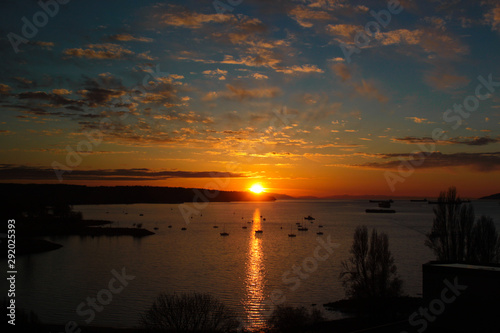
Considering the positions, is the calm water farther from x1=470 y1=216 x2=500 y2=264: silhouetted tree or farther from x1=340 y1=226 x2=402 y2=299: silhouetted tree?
x1=470 y1=216 x2=500 y2=264: silhouetted tree

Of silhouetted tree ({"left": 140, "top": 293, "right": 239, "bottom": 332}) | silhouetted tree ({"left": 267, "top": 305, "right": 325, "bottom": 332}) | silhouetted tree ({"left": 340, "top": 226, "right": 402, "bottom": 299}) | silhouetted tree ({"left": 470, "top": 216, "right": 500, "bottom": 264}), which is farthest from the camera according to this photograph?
silhouetted tree ({"left": 470, "top": 216, "right": 500, "bottom": 264})

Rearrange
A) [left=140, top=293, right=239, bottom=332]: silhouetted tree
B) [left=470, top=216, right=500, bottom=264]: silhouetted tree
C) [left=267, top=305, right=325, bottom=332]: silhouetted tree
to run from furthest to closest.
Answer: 1. [left=470, top=216, right=500, bottom=264]: silhouetted tree
2. [left=267, top=305, right=325, bottom=332]: silhouetted tree
3. [left=140, top=293, right=239, bottom=332]: silhouetted tree

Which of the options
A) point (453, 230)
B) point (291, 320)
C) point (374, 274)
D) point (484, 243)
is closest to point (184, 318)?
point (291, 320)

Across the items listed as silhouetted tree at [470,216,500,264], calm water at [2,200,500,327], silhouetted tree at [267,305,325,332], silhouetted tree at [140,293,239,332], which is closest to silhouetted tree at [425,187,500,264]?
silhouetted tree at [470,216,500,264]

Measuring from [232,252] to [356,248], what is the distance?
46.8m

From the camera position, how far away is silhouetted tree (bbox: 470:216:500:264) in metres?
40.6

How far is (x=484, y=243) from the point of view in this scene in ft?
135

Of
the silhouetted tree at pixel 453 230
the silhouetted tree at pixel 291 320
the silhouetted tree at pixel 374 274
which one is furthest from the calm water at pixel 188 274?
the silhouetted tree at pixel 453 230

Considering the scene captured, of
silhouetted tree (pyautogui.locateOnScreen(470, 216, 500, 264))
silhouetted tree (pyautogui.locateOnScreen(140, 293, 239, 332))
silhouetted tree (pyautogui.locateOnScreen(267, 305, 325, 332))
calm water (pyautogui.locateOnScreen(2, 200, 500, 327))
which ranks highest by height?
silhouetted tree (pyautogui.locateOnScreen(470, 216, 500, 264))

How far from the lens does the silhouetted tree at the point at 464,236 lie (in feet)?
134

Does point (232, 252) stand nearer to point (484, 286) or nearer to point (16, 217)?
point (484, 286)

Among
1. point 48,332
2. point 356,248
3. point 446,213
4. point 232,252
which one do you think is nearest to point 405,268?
point 446,213

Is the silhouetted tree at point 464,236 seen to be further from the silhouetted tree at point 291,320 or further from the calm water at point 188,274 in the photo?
the silhouetted tree at point 291,320

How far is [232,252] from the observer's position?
3236 inches
